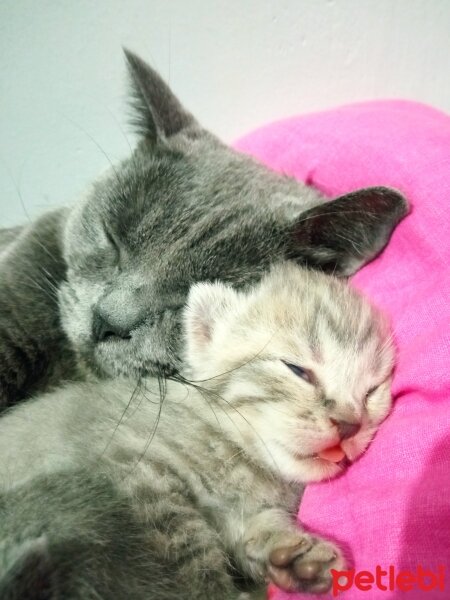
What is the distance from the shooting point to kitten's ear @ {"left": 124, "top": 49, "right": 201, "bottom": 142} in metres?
1.13

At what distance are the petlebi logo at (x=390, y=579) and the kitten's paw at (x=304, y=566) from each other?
1 cm

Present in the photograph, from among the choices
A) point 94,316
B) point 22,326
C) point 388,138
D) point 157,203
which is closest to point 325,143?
point 388,138

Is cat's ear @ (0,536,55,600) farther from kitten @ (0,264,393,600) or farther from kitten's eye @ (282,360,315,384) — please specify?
kitten's eye @ (282,360,315,384)

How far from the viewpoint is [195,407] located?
3.05ft

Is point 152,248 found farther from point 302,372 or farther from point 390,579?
point 390,579

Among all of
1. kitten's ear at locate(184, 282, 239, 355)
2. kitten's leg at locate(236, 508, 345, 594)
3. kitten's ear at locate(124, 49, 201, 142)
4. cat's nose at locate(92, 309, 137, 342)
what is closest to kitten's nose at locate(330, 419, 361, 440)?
kitten's leg at locate(236, 508, 345, 594)

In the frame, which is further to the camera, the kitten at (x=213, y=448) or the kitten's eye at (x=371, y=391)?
the kitten's eye at (x=371, y=391)

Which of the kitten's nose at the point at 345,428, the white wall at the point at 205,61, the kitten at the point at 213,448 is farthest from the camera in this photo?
the white wall at the point at 205,61

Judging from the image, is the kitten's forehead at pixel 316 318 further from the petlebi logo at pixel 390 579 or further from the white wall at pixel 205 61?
the white wall at pixel 205 61

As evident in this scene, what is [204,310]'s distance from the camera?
3.06ft

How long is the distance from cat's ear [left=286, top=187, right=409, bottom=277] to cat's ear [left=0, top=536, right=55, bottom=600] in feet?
2.11

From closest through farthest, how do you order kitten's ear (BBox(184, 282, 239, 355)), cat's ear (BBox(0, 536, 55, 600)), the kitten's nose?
cat's ear (BBox(0, 536, 55, 600))
the kitten's nose
kitten's ear (BBox(184, 282, 239, 355))

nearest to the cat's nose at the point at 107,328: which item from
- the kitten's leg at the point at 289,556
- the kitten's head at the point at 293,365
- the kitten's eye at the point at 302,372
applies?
the kitten's head at the point at 293,365

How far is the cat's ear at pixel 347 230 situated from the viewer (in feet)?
3.14
